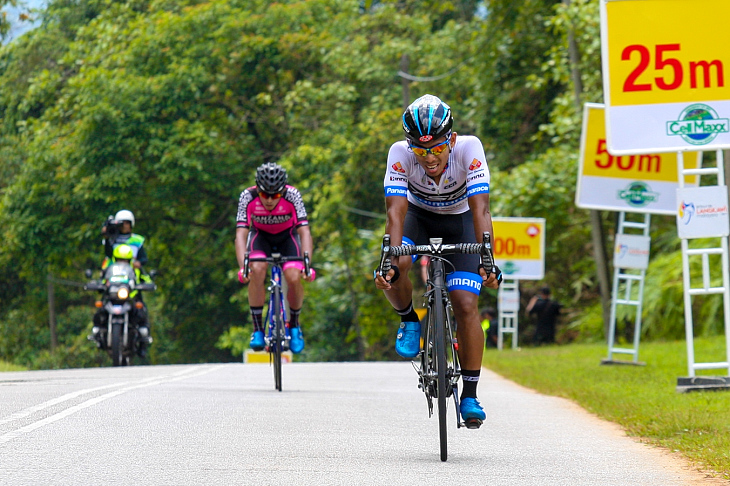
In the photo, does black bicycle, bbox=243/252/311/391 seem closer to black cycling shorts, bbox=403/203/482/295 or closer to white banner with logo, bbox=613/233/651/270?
black cycling shorts, bbox=403/203/482/295

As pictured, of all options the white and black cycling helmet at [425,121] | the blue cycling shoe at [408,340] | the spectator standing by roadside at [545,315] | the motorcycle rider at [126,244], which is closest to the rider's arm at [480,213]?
the white and black cycling helmet at [425,121]

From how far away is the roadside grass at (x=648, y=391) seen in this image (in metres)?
9.02

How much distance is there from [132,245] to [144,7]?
22.7m

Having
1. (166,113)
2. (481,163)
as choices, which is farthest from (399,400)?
(166,113)

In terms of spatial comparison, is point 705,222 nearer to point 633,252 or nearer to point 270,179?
point 270,179

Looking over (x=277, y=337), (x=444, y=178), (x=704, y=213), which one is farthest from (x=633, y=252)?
(x=444, y=178)

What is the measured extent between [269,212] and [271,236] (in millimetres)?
397

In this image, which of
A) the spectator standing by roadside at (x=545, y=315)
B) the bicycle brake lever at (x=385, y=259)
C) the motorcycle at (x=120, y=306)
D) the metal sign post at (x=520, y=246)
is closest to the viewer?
the bicycle brake lever at (x=385, y=259)

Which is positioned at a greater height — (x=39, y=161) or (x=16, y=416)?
(x=39, y=161)

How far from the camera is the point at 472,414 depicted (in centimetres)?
754

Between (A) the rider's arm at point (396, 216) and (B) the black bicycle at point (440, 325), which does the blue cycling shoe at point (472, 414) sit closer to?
(B) the black bicycle at point (440, 325)

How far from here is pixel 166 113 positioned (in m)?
34.9

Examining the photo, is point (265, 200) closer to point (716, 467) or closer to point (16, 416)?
point (16, 416)

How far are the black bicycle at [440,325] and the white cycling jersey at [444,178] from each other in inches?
15.9
